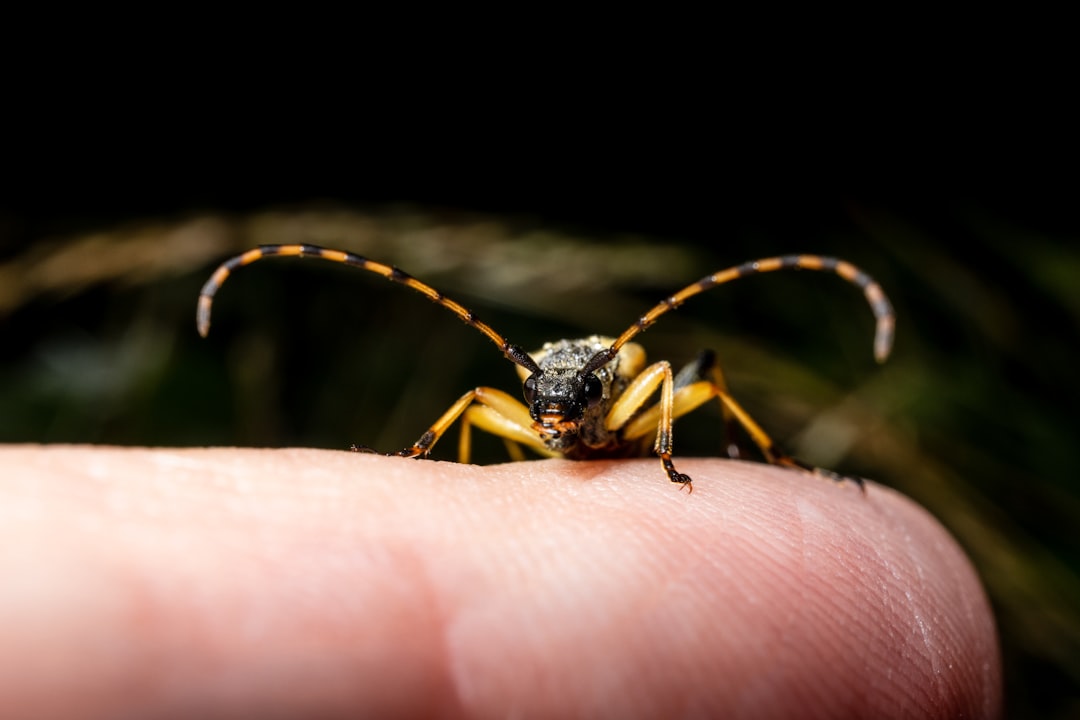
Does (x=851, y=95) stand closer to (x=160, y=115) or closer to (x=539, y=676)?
(x=160, y=115)

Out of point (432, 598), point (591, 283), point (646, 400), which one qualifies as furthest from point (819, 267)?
point (591, 283)

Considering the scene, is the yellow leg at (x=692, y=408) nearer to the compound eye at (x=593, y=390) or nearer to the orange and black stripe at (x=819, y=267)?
the compound eye at (x=593, y=390)

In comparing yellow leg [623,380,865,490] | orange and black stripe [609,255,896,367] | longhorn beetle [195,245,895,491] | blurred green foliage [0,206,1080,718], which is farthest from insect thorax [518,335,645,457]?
blurred green foliage [0,206,1080,718]

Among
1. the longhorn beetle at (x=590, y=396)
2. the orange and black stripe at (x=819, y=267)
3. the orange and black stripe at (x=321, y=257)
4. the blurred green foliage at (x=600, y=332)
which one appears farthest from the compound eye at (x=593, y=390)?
the blurred green foliage at (x=600, y=332)

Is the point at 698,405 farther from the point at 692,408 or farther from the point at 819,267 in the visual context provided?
the point at 819,267

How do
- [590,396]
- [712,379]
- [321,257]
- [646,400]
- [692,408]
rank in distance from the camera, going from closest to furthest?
1. [321,257]
2. [590,396]
3. [646,400]
4. [692,408]
5. [712,379]

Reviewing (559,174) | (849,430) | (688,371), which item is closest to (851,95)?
(559,174)
